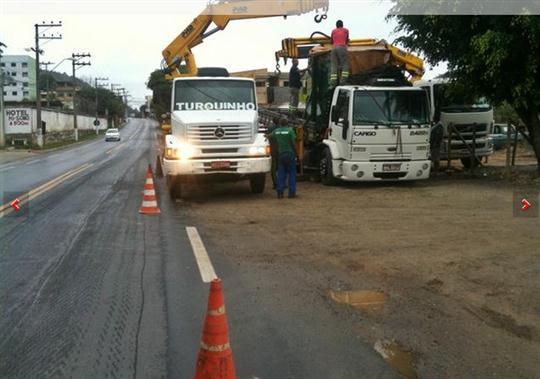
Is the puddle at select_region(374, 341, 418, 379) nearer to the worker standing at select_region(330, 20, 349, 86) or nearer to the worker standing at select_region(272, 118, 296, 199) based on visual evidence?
the worker standing at select_region(272, 118, 296, 199)

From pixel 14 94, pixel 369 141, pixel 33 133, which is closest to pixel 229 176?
pixel 369 141

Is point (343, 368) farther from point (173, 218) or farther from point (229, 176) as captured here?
point (229, 176)

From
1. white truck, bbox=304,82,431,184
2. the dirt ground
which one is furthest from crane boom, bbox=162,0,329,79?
the dirt ground

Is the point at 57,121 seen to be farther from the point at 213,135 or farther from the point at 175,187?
the point at 213,135

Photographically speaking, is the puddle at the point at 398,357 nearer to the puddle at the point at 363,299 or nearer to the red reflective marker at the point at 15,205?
the puddle at the point at 363,299

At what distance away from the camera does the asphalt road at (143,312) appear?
165 inches

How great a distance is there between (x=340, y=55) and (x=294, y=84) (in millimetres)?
3327

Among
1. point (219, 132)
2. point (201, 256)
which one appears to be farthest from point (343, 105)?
point (201, 256)

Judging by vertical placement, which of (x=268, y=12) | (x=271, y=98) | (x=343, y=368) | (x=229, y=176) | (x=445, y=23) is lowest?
(x=343, y=368)

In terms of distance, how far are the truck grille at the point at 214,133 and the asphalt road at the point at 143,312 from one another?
367 cm

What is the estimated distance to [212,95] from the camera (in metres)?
13.3

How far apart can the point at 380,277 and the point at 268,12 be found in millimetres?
13508

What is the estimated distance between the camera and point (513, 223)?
9500 mm

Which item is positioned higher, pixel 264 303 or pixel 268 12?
pixel 268 12
